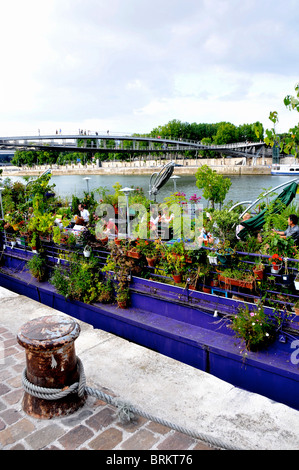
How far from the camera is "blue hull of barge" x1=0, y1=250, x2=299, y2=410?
448cm

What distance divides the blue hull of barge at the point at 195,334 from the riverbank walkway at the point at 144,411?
1.26m

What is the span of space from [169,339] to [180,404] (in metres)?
2.19

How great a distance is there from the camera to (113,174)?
8119cm

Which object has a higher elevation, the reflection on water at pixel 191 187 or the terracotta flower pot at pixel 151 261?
the terracotta flower pot at pixel 151 261

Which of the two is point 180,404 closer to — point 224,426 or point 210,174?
point 224,426

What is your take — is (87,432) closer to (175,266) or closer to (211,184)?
(175,266)

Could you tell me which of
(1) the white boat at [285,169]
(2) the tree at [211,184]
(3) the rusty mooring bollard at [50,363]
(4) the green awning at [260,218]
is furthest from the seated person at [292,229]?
(1) the white boat at [285,169]

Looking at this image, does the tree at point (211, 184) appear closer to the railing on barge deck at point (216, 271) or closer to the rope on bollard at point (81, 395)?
the railing on barge deck at point (216, 271)

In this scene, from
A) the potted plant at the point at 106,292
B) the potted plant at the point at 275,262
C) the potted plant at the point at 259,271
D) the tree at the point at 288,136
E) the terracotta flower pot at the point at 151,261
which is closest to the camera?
the tree at the point at 288,136

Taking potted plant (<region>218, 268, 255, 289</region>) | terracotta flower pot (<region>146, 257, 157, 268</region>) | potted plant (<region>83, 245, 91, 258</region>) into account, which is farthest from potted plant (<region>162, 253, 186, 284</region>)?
potted plant (<region>83, 245, 91, 258</region>)

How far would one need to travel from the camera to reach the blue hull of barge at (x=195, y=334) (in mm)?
4484

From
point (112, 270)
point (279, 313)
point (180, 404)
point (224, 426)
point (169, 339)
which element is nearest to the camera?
point (224, 426)

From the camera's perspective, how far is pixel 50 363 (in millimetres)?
2631
